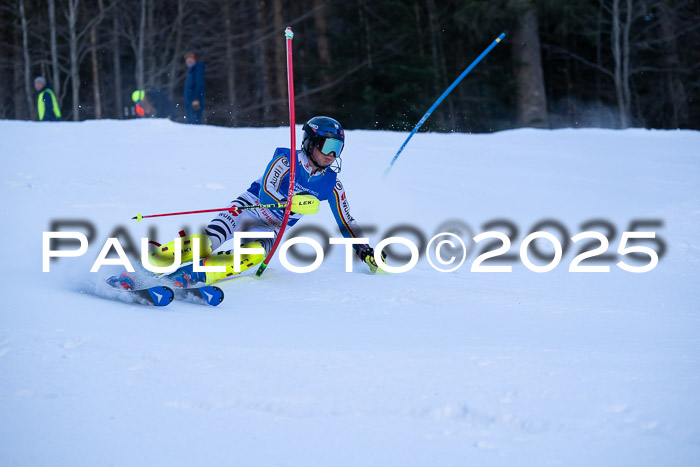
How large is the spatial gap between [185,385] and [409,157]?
612 cm

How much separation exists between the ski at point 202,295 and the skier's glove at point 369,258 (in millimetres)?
1390

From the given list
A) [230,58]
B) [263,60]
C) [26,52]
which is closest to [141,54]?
[230,58]

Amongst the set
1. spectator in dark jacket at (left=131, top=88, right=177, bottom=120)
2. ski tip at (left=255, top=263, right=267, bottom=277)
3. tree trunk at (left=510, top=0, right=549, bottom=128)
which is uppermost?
tree trunk at (left=510, top=0, right=549, bottom=128)

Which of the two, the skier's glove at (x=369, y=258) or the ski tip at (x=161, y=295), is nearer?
the ski tip at (x=161, y=295)

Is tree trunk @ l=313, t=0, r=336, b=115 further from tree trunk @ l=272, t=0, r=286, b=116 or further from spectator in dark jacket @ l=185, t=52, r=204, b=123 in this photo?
spectator in dark jacket @ l=185, t=52, r=204, b=123

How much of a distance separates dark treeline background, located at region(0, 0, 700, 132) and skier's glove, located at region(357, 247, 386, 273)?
11733mm

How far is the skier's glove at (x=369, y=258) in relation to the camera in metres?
4.83

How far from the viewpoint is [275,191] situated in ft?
14.5

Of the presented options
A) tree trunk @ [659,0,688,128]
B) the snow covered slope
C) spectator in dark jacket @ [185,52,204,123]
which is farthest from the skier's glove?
tree trunk @ [659,0,688,128]

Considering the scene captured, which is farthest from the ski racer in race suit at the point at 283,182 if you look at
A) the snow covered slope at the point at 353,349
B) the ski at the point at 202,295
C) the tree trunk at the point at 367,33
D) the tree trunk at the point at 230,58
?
the tree trunk at the point at 230,58

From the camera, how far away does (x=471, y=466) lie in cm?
204

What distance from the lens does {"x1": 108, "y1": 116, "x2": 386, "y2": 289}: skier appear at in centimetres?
410

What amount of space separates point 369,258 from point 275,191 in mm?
883

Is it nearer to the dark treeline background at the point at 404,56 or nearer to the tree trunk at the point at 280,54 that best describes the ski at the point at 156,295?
the dark treeline background at the point at 404,56
